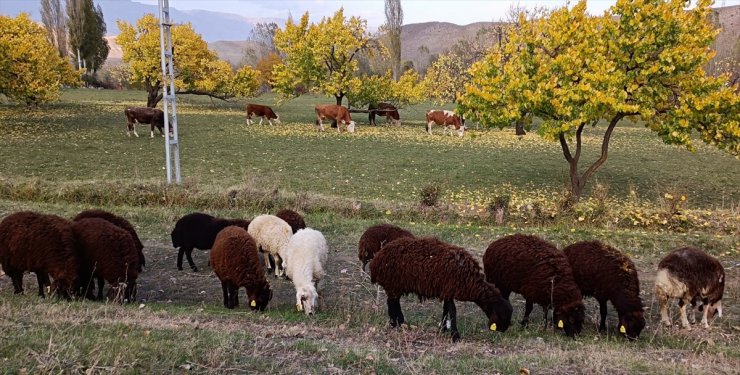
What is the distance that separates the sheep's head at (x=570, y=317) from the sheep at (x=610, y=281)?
0.51 metres

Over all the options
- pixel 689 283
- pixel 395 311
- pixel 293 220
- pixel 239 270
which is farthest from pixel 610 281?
pixel 293 220

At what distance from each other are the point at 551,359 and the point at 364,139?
81.2ft

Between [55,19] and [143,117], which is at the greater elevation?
[55,19]

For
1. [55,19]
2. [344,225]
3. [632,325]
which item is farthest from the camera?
[55,19]

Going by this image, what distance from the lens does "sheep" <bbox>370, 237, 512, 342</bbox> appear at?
21.0ft

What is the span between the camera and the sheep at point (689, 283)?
7086 mm

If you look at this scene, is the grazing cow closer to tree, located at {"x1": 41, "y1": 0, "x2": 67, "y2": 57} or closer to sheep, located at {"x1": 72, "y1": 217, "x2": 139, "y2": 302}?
sheep, located at {"x1": 72, "y1": 217, "x2": 139, "y2": 302}

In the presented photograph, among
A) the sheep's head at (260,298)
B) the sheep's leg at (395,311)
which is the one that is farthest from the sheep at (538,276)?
the sheep's head at (260,298)

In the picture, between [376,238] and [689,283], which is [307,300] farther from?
[689,283]

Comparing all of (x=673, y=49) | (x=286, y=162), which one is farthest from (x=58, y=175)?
(x=673, y=49)

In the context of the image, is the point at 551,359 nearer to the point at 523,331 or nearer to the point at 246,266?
the point at 523,331

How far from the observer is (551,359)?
5.12m

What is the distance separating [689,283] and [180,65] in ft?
127

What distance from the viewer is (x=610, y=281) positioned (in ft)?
22.8
